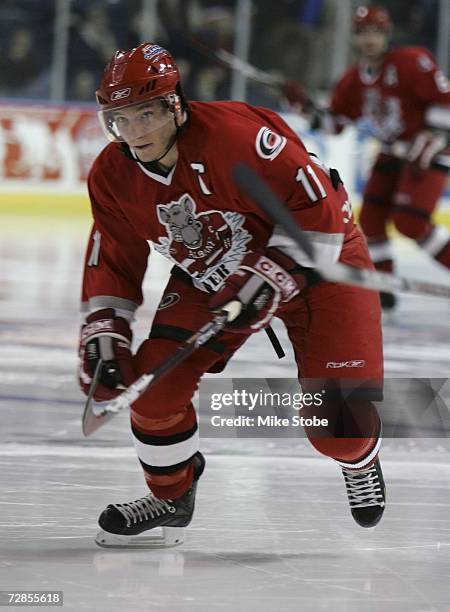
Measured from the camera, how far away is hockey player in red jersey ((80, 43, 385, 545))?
2490 mm

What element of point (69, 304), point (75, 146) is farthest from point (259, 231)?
point (75, 146)

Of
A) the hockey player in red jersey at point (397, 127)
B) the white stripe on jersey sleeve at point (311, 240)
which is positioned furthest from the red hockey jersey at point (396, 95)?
the white stripe on jersey sleeve at point (311, 240)

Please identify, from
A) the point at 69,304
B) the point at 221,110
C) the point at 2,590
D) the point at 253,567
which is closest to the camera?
the point at 2,590

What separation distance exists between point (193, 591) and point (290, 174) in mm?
800

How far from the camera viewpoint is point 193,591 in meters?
2.29

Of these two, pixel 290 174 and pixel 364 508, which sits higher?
pixel 290 174

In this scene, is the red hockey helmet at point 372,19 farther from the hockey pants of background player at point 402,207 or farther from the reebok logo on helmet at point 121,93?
the reebok logo on helmet at point 121,93

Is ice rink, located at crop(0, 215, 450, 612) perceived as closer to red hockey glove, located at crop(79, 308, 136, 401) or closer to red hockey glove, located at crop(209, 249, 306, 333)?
red hockey glove, located at crop(79, 308, 136, 401)

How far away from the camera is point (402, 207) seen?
5848mm

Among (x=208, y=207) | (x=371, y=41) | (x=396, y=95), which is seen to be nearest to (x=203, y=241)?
(x=208, y=207)

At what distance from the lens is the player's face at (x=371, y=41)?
589cm

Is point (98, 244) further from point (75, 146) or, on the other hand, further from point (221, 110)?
point (75, 146)

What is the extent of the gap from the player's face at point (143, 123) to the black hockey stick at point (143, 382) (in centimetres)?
36

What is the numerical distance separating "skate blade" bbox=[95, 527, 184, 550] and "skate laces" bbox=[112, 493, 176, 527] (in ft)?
0.11
